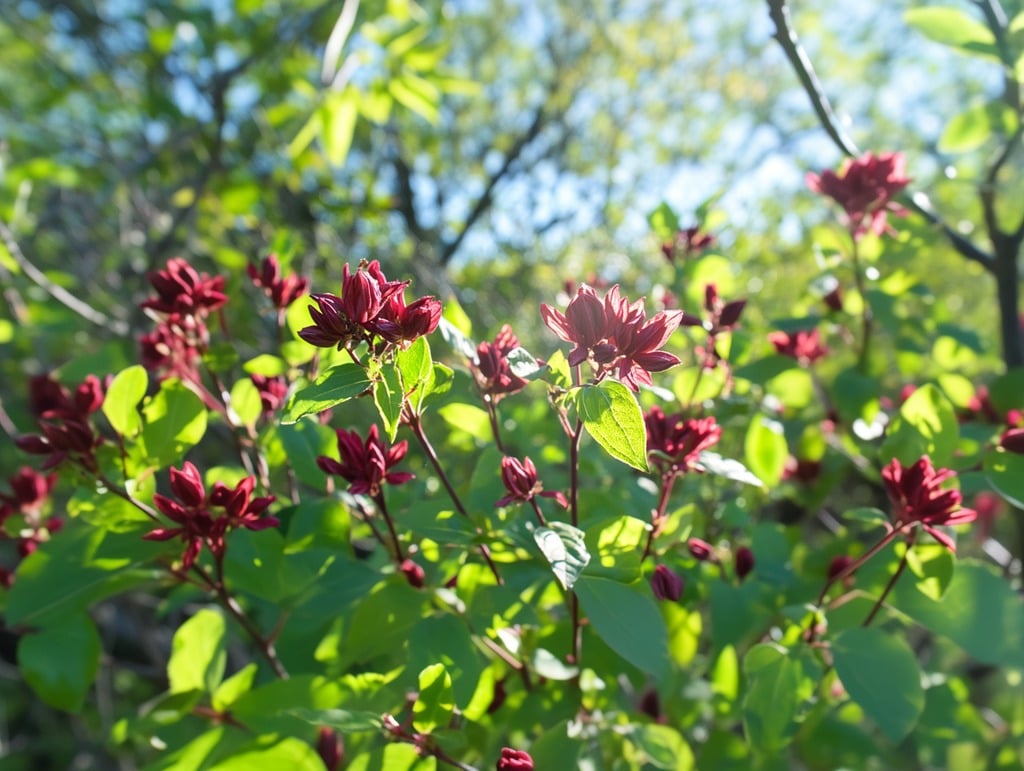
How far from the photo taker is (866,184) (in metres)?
1.35

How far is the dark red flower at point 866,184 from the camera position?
1338 millimetres

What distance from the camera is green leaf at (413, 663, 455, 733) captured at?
865mm

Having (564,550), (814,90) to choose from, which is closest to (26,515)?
(564,550)

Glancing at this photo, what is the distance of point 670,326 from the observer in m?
0.78

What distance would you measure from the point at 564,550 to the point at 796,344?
0.88 meters

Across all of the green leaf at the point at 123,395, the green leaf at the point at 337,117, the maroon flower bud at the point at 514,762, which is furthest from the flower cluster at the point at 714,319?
the green leaf at the point at 337,117

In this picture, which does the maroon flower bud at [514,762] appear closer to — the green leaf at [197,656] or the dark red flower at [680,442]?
the dark red flower at [680,442]

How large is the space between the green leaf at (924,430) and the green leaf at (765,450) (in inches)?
9.1

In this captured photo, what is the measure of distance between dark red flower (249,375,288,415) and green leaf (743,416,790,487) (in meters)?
0.77

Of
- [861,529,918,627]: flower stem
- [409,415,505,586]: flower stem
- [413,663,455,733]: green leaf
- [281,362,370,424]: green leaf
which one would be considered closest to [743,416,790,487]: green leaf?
[861,529,918,627]: flower stem

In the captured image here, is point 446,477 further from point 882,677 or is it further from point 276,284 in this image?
point 882,677

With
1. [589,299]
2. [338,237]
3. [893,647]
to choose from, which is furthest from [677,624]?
[338,237]

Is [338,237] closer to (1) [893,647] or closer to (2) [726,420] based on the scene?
(2) [726,420]

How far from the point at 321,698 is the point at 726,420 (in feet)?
2.92
